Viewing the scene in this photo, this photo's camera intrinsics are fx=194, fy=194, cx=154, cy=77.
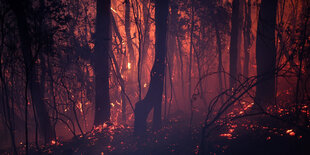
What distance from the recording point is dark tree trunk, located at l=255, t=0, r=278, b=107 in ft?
32.5

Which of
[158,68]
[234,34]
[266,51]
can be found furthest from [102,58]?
[234,34]

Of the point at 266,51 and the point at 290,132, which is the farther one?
the point at 266,51

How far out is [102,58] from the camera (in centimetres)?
1021

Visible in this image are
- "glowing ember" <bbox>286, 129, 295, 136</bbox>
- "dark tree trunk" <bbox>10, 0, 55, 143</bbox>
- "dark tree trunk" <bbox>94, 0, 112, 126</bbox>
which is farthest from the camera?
"dark tree trunk" <bbox>94, 0, 112, 126</bbox>

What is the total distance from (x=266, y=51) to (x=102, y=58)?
8.61 metres

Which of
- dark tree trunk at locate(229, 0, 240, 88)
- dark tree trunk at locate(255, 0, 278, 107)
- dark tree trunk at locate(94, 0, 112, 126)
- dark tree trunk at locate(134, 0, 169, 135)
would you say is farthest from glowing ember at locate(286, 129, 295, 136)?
dark tree trunk at locate(94, 0, 112, 126)

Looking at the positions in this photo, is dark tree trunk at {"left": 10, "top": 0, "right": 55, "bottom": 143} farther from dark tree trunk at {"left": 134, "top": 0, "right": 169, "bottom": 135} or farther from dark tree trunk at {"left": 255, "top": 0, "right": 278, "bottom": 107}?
dark tree trunk at {"left": 255, "top": 0, "right": 278, "bottom": 107}

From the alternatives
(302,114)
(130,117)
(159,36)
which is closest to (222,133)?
(302,114)

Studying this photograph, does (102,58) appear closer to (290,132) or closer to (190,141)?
(190,141)

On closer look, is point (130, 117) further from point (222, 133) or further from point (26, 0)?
point (26, 0)

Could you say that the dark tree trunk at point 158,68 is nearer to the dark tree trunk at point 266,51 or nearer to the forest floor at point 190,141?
the forest floor at point 190,141

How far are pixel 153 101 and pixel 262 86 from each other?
19.4 feet

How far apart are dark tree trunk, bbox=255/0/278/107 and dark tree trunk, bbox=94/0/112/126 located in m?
7.76

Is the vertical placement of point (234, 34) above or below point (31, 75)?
above
